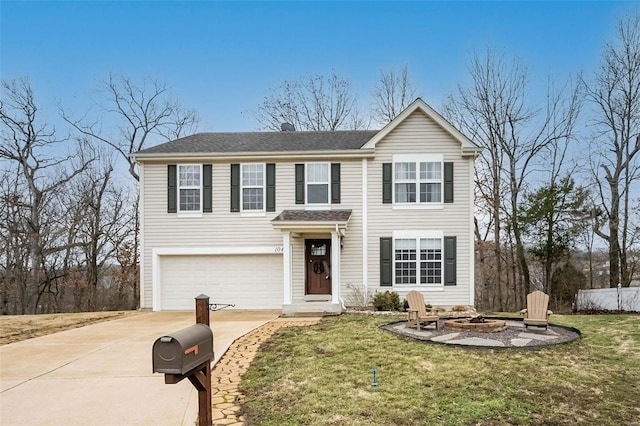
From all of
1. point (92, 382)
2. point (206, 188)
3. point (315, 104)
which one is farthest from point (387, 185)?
point (315, 104)

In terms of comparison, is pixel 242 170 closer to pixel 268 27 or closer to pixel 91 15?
pixel 268 27

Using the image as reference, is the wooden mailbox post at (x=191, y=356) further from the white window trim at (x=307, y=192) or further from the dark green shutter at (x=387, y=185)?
the dark green shutter at (x=387, y=185)

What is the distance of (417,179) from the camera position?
15039mm

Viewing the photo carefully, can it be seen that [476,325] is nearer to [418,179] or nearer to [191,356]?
[418,179]

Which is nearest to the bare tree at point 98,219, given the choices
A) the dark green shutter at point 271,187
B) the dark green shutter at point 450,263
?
the dark green shutter at point 271,187

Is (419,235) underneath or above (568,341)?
above

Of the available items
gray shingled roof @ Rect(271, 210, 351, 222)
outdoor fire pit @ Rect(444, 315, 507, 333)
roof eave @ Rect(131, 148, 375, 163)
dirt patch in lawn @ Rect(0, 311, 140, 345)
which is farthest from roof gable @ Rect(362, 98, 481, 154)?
dirt patch in lawn @ Rect(0, 311, 140, 345)

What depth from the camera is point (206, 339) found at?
393 centimetres

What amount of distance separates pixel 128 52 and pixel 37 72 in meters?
4.88

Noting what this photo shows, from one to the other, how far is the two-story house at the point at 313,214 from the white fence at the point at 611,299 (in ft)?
17.4

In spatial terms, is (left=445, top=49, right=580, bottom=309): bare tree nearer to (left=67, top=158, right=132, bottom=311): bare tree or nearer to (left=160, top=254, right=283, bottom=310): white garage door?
(left=160, top=254, right=283, bottom=310): white garage door

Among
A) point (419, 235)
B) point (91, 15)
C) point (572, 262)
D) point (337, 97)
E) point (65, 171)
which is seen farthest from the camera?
point (337, 97)

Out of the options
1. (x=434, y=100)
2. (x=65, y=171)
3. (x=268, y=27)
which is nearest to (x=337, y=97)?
(x=434, y=100)

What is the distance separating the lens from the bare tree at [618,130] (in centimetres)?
1889
